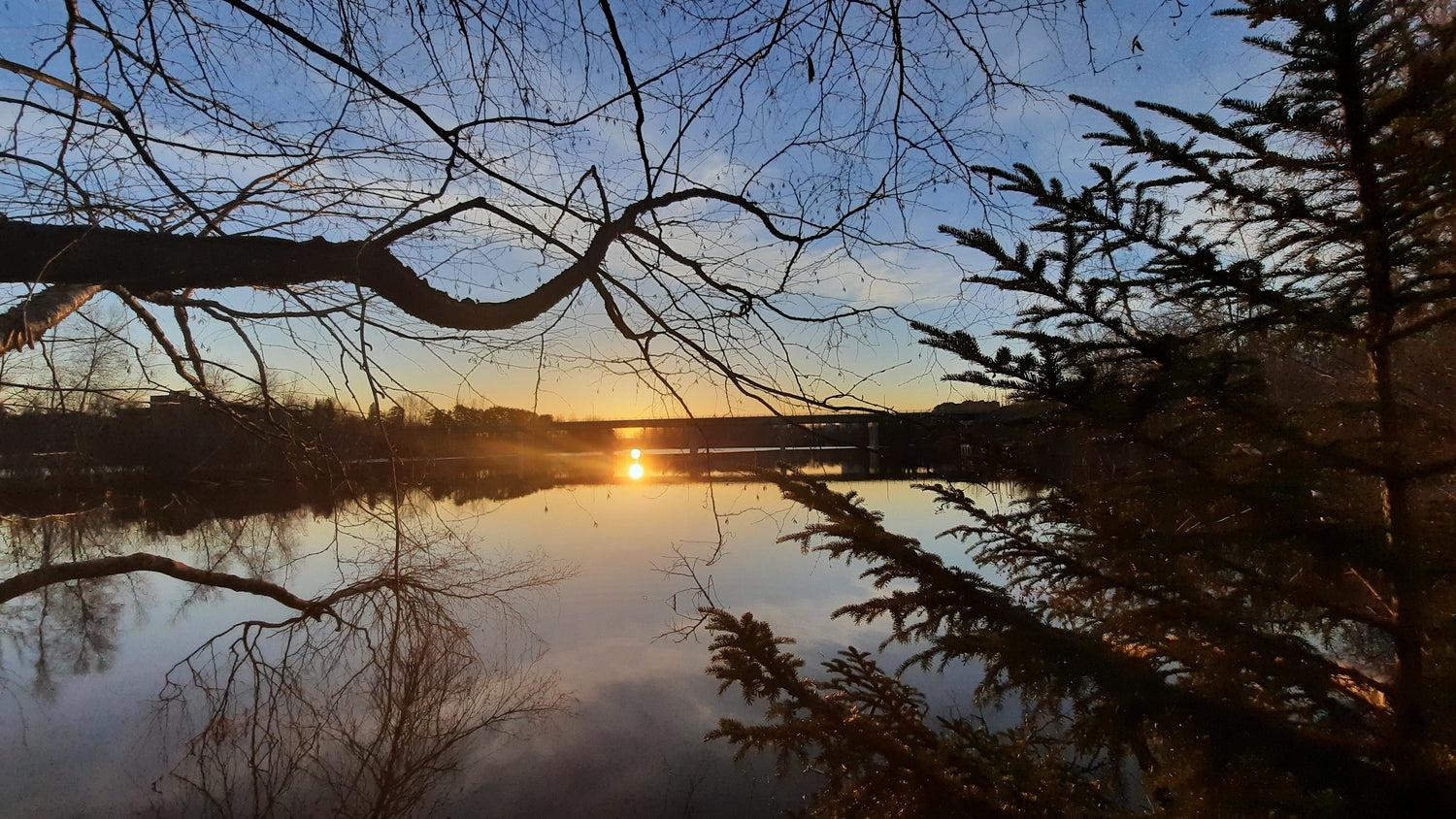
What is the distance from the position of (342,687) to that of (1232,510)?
4245mm

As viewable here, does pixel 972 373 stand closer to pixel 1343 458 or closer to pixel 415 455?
pixel 1343 458

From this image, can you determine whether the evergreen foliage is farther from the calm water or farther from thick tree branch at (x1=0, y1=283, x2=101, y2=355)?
thick tree branch at (x1=0, y1=283, x2=101, y2=355)

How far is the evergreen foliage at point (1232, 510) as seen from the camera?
1.18 meters

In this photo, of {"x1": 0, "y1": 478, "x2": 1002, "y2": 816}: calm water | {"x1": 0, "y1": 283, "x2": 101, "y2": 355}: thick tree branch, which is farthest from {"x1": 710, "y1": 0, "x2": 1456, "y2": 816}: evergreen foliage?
{"x1": 0, "y1": 283, "x2": 101, "y2": 355}: thick tree branch

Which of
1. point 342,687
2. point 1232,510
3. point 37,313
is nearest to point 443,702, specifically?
point 342,687

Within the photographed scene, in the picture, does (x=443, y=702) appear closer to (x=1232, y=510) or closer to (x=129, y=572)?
(x=129, y=572)

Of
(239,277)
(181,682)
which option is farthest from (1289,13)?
(181,682)

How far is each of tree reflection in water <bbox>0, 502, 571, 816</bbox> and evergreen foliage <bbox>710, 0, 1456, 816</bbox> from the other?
1.67 meters

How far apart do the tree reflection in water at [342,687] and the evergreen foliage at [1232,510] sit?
5.48 ft

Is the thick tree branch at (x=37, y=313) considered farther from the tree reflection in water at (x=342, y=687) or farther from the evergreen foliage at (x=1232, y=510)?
the evergreen foliage at (x=1232, y=510)

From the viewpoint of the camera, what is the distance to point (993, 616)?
144 cm

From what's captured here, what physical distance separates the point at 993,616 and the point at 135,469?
882 centimetres

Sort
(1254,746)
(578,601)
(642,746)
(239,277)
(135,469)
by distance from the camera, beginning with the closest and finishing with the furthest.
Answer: (1254,746)
(239,277)
(642,746)
(578,601)
(135,469)

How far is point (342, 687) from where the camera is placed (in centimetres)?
375
